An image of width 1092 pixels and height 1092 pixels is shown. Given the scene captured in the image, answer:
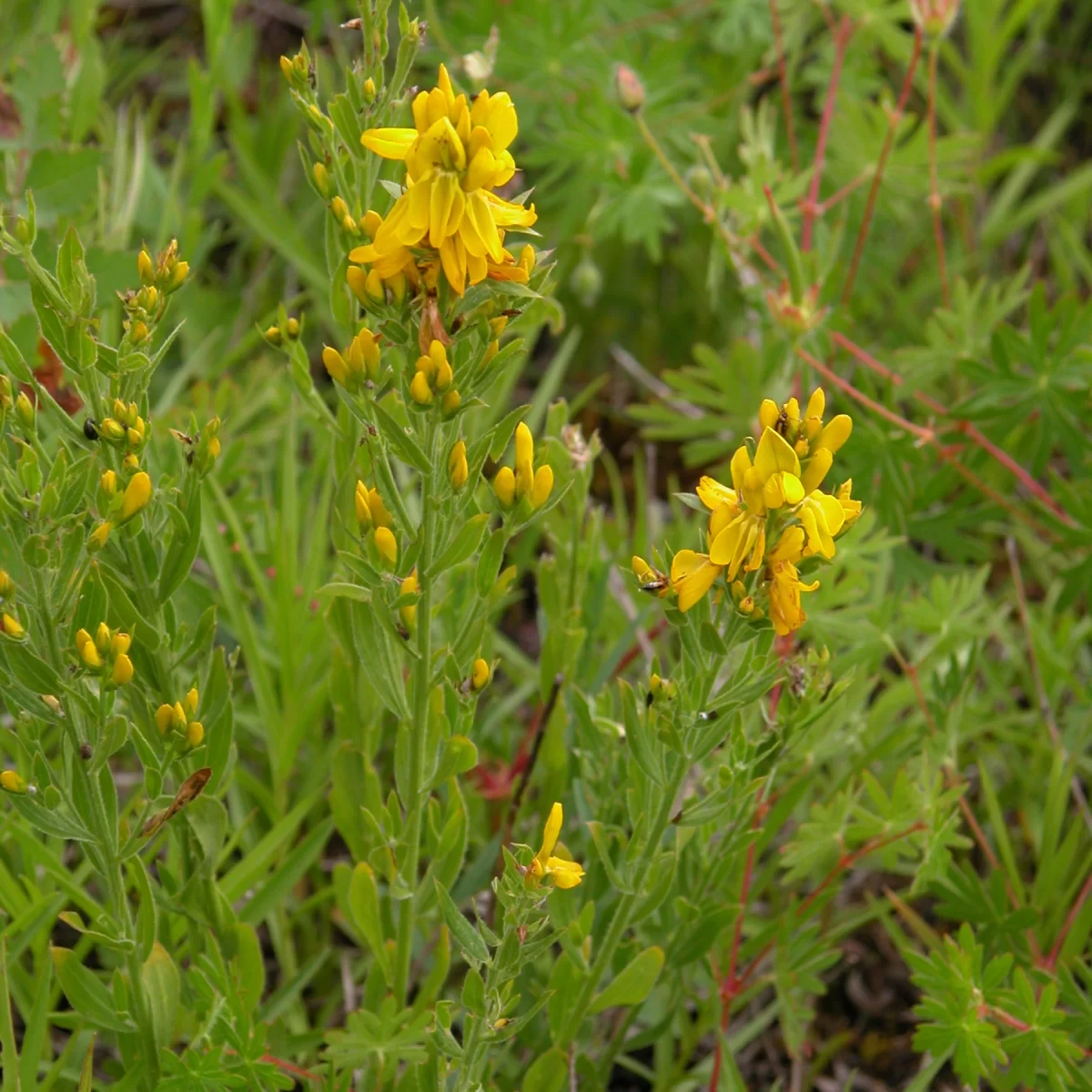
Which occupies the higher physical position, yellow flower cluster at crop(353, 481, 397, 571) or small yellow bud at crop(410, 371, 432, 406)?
small yellow bud at crop(410, 371, 432, 406)

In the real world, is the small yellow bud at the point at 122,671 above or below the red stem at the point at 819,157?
below

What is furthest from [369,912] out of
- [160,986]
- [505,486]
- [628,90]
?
[628,90]

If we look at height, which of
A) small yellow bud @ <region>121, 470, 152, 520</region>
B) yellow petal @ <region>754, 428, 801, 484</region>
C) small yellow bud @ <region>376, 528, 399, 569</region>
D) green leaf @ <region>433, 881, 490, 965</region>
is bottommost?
green leaf @ <region>433, 881, 490, 965</region>

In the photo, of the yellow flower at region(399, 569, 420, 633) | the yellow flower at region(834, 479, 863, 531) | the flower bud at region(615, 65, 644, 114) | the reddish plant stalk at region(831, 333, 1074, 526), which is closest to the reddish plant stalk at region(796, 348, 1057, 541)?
the reddish plant stalk at region(831, 333, 1074, 526)

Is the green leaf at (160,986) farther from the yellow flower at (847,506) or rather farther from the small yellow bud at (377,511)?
the yellow flower at (847,506)

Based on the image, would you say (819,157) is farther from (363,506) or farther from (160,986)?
(160,986)

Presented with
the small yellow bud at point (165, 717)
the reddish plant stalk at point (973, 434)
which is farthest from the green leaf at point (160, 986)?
the reddish plant stalk at point (973, 434)

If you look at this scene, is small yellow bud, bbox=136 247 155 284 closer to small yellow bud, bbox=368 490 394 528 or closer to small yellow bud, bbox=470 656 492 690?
small yellow bud, bbox=368 490 394 528
